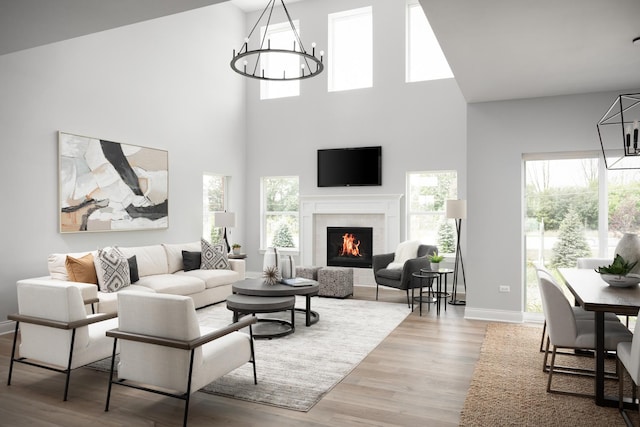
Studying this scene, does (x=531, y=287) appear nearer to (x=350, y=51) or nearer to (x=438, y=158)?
(x=438, y=158)

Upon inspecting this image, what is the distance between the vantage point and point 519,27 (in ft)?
11.2

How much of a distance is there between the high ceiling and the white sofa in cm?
251

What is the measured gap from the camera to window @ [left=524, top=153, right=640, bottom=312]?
523cm

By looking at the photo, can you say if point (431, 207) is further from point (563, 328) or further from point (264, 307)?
point (563, 328)

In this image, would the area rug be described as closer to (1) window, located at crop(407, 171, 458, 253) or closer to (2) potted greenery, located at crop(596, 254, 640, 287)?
(1) window, located at crop(407, 171, 458, 253)

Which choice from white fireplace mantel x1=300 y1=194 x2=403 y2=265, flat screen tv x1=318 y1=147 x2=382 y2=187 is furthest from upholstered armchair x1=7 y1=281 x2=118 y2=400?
flat screen tv x1=318 y1=147 x2=382 y2=187

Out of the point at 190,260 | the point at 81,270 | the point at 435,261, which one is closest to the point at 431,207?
the point at 435,261

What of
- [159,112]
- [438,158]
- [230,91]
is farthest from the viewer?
[230,91]

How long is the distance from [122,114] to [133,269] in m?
2.24

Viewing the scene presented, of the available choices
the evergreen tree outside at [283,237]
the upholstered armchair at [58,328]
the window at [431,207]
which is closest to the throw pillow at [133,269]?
the upholstered armchair at [58,328]

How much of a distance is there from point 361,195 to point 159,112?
363 cm

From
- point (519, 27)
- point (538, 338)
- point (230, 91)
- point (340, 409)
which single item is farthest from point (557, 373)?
point (230, 91)

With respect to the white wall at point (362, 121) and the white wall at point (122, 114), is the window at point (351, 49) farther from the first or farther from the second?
the white wall at point (122, 114)

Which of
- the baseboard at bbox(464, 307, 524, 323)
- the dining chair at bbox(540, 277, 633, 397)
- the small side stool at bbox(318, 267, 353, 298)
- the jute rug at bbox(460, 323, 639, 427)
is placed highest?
the dining chair at bbox(540, 277, 633, 397)
